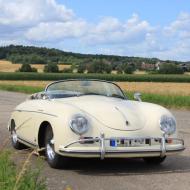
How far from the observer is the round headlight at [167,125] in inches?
302

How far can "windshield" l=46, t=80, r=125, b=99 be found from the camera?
8.91m

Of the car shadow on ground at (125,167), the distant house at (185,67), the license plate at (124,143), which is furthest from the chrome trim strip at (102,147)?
the distant house at (185,67)

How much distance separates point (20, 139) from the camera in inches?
362

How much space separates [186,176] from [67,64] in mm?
109597

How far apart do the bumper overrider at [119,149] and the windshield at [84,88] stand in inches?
65.9

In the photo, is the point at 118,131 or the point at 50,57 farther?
the point at 50,57

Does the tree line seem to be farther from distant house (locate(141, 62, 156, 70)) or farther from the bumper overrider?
the bumper overrider

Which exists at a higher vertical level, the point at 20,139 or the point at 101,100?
the point at 101,100

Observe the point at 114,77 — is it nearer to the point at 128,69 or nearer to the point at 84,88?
the point at 128,69

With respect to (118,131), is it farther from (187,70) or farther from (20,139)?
(187,70)

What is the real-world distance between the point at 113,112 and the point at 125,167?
895 millimetres

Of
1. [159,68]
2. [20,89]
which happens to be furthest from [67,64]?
[20,89]

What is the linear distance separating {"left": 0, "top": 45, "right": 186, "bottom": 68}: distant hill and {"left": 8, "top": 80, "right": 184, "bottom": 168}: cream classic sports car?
102892 mm

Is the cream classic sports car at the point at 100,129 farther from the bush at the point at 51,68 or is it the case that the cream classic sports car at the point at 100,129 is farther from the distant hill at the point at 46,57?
the distant hill at the point at 46,57
